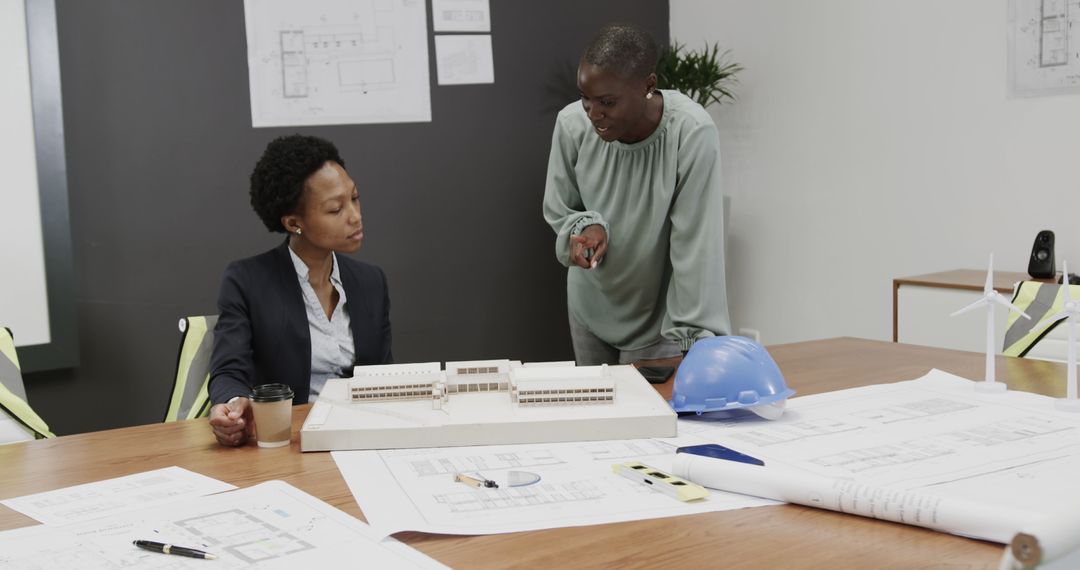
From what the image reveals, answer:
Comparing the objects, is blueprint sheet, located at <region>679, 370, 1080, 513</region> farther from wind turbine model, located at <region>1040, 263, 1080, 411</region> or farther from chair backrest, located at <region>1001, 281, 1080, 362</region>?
chair backrest, located at <region>1001, 281, 1080, 362</region>

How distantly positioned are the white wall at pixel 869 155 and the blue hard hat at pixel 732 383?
2145 millimetres

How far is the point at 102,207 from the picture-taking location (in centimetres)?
317

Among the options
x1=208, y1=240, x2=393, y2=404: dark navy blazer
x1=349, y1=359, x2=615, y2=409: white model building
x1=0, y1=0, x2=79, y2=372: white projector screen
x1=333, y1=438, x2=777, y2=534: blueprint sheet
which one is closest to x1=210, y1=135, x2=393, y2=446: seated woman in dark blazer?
x1=208, y1=240, x2=393, y2=404: dark navy blazer

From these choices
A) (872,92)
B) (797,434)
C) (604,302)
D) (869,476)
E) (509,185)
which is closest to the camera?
(869,476)

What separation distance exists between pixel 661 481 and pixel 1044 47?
2722 mm

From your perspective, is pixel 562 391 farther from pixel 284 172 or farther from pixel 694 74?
pixel 694 74

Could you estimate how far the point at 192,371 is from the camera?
203 cm

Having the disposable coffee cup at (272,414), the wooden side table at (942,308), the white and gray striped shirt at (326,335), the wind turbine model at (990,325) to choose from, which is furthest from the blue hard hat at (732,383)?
the wooden side table at (942,308)

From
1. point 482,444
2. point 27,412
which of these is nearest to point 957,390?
point 482,444

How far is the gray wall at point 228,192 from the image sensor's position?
10.4 ft

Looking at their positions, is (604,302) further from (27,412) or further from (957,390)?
(27,412)

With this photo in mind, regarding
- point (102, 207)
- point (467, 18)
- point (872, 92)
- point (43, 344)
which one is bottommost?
point (43, 344)

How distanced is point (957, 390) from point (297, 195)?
1.42m

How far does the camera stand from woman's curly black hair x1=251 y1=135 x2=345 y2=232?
2057 mm
